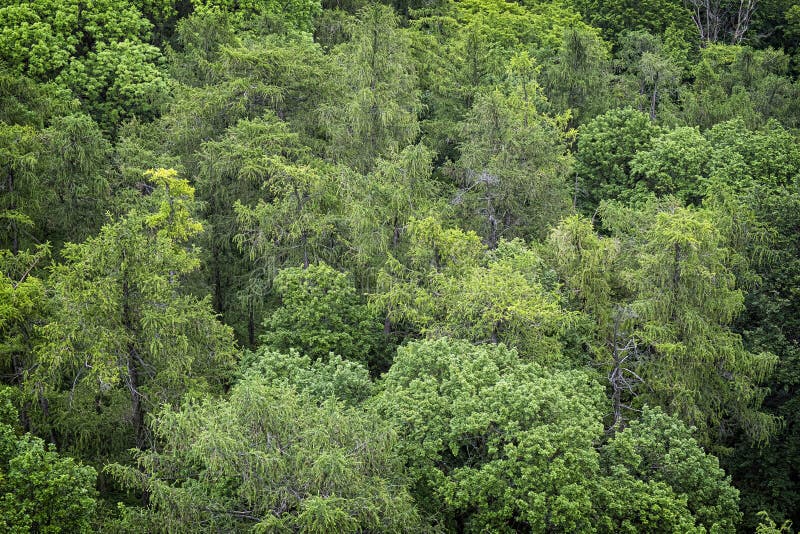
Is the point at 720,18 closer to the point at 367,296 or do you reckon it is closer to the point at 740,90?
the point at 740,90

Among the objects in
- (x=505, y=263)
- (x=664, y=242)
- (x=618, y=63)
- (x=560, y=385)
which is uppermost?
(x=618, y=63)

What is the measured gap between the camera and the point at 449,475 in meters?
19.3

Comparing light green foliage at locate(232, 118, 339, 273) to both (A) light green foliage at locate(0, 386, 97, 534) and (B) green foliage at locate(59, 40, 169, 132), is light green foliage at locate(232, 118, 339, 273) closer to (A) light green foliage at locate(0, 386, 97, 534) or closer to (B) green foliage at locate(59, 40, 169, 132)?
(B) green foliage at locate(59, 40, 169, 132)

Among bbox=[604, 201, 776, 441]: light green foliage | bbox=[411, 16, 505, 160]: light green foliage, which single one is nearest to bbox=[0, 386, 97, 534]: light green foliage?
bbox=[604, 201, 776, 441]: light green foliage

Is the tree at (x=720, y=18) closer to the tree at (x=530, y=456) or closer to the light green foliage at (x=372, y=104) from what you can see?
the light green foliage at (x=372, y=104)

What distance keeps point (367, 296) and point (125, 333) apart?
31.7 ft

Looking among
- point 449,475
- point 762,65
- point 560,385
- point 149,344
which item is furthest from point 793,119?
point 149,344

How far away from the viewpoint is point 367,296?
88.6 ft

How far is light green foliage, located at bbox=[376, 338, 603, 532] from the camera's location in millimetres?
18359


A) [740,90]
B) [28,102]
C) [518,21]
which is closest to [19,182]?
[28,102]

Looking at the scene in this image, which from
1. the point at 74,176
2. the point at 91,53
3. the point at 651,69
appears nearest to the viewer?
the point at 74,176

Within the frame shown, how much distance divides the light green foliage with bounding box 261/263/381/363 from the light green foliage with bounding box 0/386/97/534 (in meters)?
8.63

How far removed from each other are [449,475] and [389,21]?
1858 cm

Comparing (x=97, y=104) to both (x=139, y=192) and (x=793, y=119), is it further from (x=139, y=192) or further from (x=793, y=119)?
(x=793, y=119)
